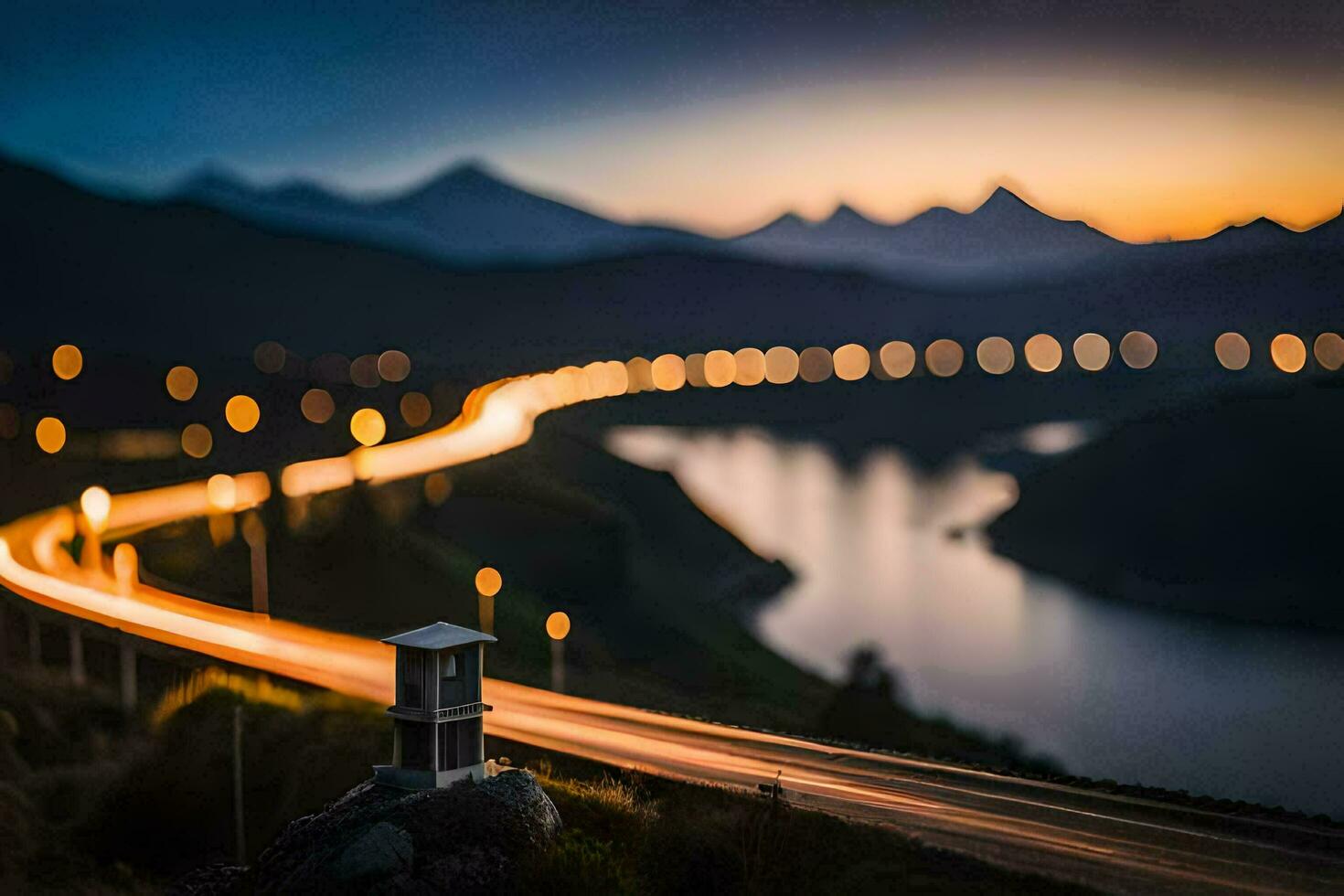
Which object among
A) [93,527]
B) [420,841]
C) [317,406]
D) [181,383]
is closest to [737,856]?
[420,841]

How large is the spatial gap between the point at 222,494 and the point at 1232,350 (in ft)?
422

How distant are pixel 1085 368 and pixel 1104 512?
254 feet

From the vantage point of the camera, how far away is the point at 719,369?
170 meters

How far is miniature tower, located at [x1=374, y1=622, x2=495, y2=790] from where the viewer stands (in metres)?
17.1

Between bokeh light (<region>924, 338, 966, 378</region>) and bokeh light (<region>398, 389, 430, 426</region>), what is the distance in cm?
7620

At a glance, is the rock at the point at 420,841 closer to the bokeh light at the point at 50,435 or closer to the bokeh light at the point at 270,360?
the bokeh light at the point at 50,435

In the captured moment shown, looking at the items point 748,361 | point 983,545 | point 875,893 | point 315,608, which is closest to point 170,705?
point 875,893

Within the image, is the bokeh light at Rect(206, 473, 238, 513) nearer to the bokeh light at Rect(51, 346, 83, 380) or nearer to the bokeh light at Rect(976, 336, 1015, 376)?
the bokeh light at Rect(51, 346, 83, 380)

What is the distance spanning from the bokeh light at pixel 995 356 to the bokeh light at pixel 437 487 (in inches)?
4880

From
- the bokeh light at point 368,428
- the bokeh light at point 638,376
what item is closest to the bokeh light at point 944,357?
the bokeh light at point 638,376

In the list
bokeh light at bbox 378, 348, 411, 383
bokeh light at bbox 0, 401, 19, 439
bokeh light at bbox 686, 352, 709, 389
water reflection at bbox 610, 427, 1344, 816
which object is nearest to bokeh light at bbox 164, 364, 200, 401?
bokeh light at bbox 0, 401, 19, 439

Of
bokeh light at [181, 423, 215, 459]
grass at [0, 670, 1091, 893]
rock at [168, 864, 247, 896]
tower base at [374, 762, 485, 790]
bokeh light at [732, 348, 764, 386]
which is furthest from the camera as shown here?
bokeh light at [732, 348, 764, 386]

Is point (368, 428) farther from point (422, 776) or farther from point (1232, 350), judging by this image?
point (1232, 350)

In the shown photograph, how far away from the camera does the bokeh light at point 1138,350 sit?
168 m
